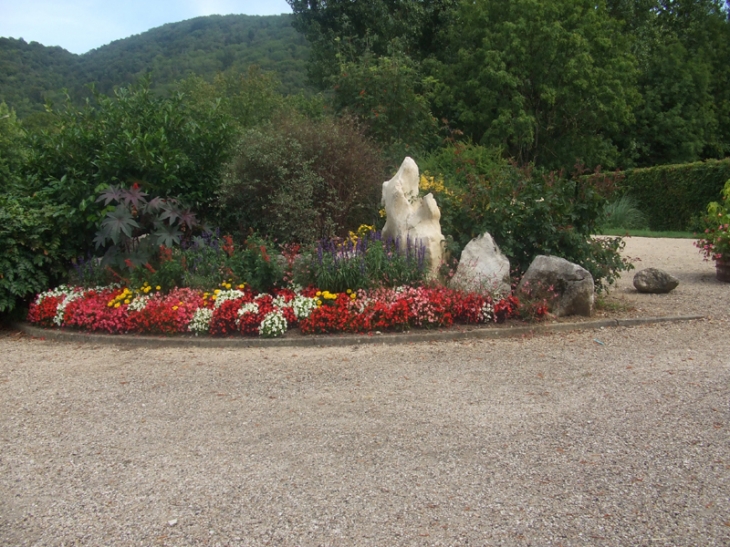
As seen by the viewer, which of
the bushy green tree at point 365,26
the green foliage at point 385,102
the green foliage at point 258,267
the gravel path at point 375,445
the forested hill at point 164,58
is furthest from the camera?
the forested hill at point 164,58

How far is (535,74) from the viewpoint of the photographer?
22.1 metres

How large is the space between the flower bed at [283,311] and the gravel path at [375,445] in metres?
0.47

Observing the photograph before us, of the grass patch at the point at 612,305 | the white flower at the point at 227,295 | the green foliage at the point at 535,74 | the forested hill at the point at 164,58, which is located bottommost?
the grass patch at the point at 612,305

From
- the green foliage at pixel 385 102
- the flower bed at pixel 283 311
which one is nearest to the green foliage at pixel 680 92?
the green foliage at pixel 385 102

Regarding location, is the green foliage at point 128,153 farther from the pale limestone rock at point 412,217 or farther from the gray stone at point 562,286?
the gray stone at point 562,286

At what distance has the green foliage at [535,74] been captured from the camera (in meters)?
21.3

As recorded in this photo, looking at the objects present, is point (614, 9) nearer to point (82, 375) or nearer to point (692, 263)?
point (692, 263)

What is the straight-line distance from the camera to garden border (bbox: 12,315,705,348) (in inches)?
254

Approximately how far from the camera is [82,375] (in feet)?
18.8

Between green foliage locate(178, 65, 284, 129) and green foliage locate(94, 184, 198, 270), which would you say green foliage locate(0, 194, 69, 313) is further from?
green foliage locate(178, 65, 284, 129)

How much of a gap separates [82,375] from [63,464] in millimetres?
2009

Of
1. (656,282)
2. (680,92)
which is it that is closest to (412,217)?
(656,282)

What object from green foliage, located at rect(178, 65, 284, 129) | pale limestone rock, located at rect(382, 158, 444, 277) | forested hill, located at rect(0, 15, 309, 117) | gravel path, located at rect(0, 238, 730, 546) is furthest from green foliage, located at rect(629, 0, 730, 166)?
gravel path, located at rect(0, 238, 730, 546)

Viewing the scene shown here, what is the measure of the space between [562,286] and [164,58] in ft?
139
